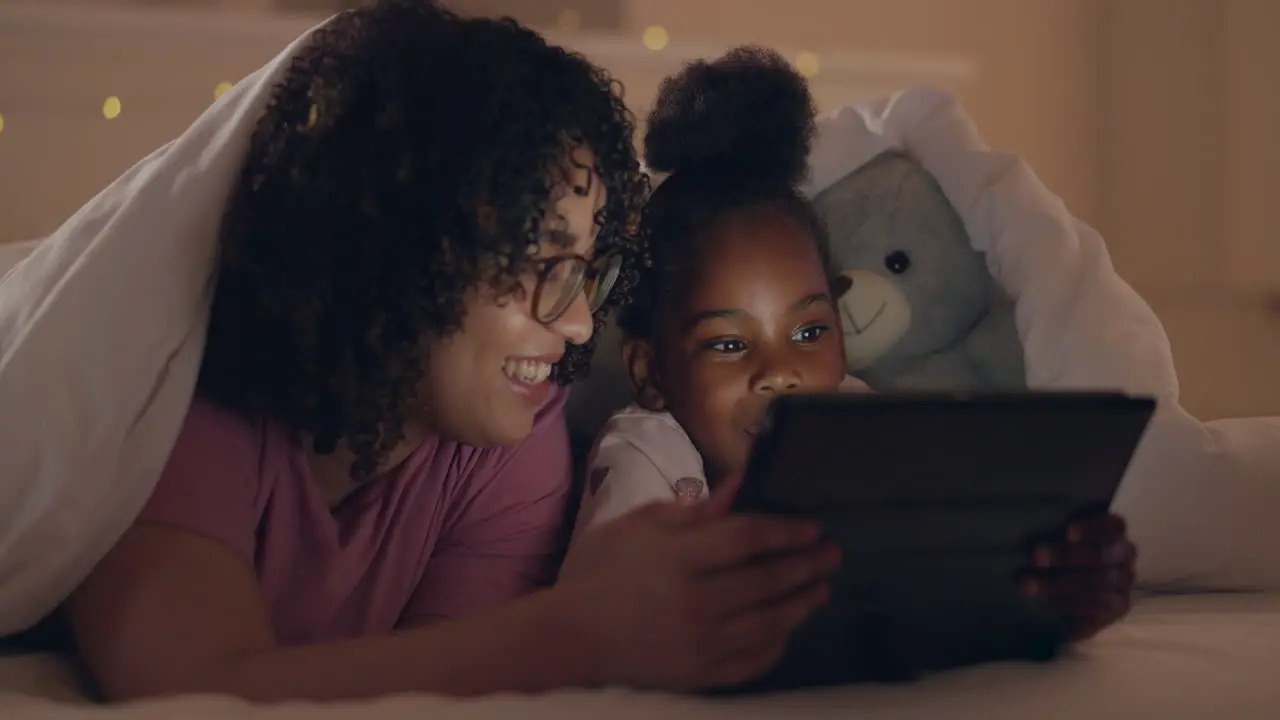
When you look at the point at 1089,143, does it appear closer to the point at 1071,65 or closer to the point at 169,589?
the point at 1071,65

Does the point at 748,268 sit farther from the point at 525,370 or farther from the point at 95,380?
the point at 95,380

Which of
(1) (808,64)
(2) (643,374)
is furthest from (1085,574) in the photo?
(1) (808,64)

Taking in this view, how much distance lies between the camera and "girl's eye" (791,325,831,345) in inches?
38.3

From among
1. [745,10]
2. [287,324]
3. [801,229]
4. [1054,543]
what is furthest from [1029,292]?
[745,10]

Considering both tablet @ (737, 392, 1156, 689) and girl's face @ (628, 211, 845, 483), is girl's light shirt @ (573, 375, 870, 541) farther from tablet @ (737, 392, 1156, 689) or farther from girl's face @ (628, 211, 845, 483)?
tablet @ (737, 392, 1156, 689)

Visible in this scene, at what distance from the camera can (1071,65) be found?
207cm

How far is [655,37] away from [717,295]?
882 mm

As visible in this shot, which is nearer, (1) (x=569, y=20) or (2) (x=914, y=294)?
(2) (x=914, y=294)

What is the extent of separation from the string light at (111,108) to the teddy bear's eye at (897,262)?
Result: 0.94 metres

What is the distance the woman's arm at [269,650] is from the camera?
1.99 feet

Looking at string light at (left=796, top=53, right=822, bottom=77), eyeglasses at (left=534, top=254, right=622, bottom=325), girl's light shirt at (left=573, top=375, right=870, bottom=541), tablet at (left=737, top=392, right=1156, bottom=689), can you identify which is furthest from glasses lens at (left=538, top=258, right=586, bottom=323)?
string light at (left=796, top=53, right=822, bottom=77)

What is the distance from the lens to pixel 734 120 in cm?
103

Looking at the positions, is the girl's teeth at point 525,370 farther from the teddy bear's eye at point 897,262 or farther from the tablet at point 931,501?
the teddy bear's eye at point 897,262

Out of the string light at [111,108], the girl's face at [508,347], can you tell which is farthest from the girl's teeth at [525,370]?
the string light at [111,108]
